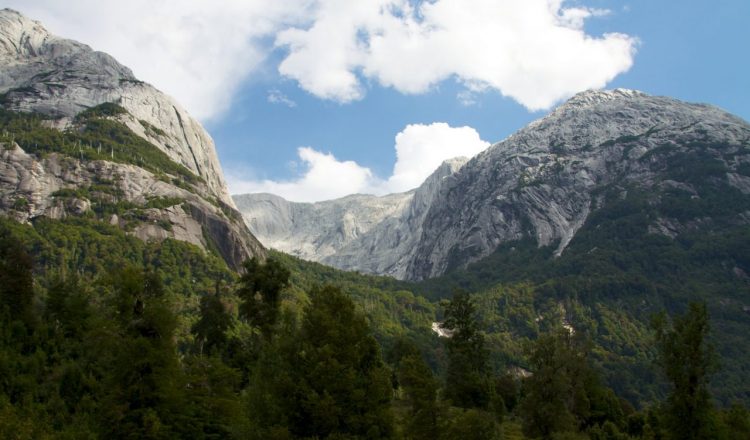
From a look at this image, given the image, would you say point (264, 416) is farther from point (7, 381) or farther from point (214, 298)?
point (214, 298)

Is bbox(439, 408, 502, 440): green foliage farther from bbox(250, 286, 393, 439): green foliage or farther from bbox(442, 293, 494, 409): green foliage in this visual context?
bbox(442, 293, 494, 409): green foliage

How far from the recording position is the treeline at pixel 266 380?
41.0m

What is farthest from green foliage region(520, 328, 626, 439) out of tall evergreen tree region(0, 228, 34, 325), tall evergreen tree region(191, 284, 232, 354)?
tall evergreen tree region(0, 228, 34, 325)

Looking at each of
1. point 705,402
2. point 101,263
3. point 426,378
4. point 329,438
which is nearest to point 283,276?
point 426,378

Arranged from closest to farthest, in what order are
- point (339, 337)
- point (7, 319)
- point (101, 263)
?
point (339, 337) → point (7, 319) → point (101, 263)

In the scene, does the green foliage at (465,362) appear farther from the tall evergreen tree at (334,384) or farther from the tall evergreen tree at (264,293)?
the tall evergreen tree at (334,384)

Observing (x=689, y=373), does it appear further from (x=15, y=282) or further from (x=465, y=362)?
(x=15, y=282)

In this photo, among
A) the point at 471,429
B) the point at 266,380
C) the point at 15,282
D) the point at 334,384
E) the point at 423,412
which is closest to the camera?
the point at 334,384

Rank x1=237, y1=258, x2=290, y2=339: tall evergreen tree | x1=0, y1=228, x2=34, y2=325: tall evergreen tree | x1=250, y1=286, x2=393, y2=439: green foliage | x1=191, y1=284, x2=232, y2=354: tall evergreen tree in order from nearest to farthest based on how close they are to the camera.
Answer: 1. x1=250, y1=286, x2=393, y2=439: green foliage
2. x1=237, y1=258, x2=290, y2=339: tall evergreen tree
3. x1=0, y1=228, x2=34, y2=325: tall evergreen tree
4. x1=191, y1=284, x2=232, y2=354: tall evergreen tree

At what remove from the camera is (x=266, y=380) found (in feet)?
147

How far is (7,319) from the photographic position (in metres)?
72.8

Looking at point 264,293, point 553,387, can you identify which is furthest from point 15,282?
point 553,387

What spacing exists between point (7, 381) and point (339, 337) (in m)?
38.5

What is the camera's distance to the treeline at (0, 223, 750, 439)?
4103cm
